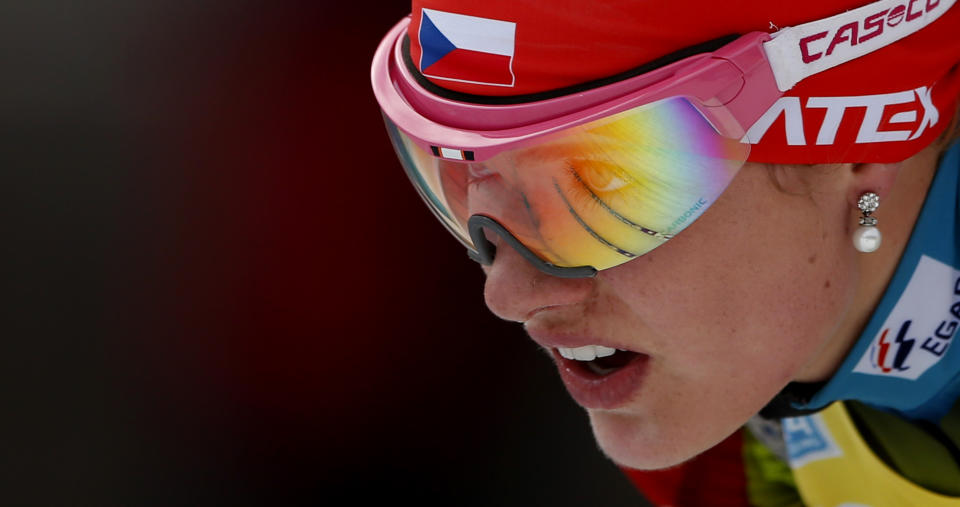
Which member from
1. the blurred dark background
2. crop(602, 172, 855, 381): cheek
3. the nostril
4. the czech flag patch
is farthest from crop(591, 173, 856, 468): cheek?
the blurred dark background

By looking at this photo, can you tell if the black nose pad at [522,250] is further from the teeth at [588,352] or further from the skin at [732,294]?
the teeth at [588,352]

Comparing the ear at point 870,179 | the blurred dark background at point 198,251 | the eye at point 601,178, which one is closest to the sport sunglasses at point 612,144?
the eye at point 601,178

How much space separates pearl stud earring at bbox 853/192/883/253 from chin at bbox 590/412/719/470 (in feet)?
0.84

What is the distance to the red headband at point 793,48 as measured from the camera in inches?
29.0

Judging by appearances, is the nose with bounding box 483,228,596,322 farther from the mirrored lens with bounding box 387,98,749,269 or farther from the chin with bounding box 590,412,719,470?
the chin with bounding box 590,412,719,470

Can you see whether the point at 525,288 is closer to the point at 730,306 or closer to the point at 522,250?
the point at 522,250

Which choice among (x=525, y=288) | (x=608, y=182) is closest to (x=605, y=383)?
(x=525, y=288)

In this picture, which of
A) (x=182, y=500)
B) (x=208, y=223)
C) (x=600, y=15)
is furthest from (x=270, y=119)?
(x=600, y=15)

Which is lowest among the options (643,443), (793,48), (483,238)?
(643,443)

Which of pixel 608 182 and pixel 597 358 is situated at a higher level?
pixel 608 182

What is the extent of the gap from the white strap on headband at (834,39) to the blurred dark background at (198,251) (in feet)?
3.83

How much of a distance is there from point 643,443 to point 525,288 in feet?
0.73

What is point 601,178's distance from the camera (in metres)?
0.80

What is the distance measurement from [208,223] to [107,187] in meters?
0.19
